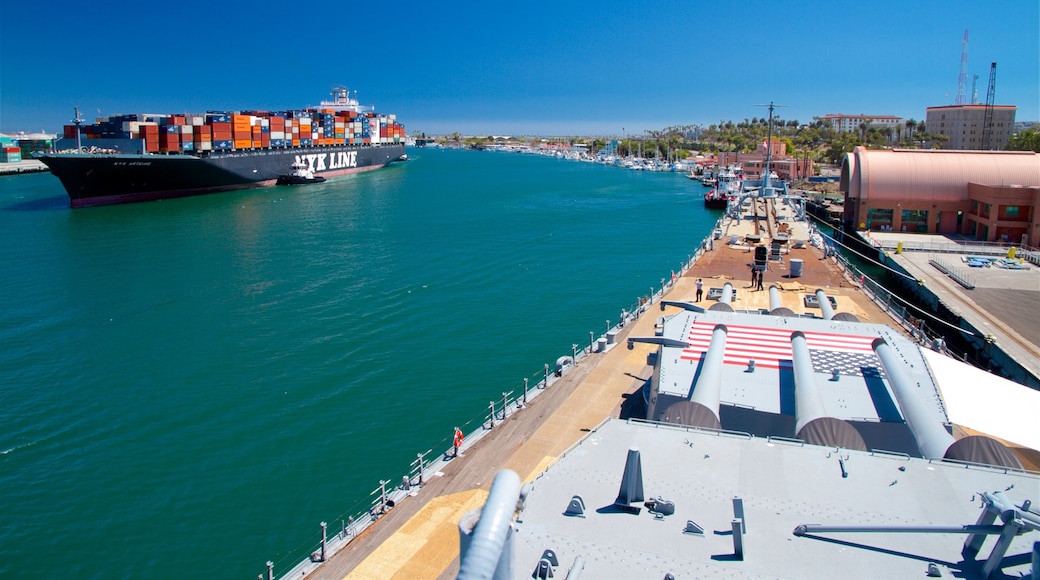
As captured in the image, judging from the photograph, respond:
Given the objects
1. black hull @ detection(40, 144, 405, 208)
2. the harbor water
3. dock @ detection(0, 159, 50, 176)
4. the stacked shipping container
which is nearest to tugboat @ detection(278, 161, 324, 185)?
black hull @ detection(40, 144, 405, 208)

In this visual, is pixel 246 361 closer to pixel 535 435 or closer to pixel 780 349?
pixel 535 435

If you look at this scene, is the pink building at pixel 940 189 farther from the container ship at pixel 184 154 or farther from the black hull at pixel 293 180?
the black hull at pixel 293 180

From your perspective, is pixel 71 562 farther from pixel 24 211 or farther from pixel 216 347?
pixel 24 211

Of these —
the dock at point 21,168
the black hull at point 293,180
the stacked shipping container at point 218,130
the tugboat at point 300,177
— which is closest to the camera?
the stacked shipping container at point 218,130

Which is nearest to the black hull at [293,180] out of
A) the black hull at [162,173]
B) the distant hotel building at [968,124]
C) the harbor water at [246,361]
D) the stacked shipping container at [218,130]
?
the black hull at [162,173]

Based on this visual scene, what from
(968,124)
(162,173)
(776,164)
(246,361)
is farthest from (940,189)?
(968,124)
